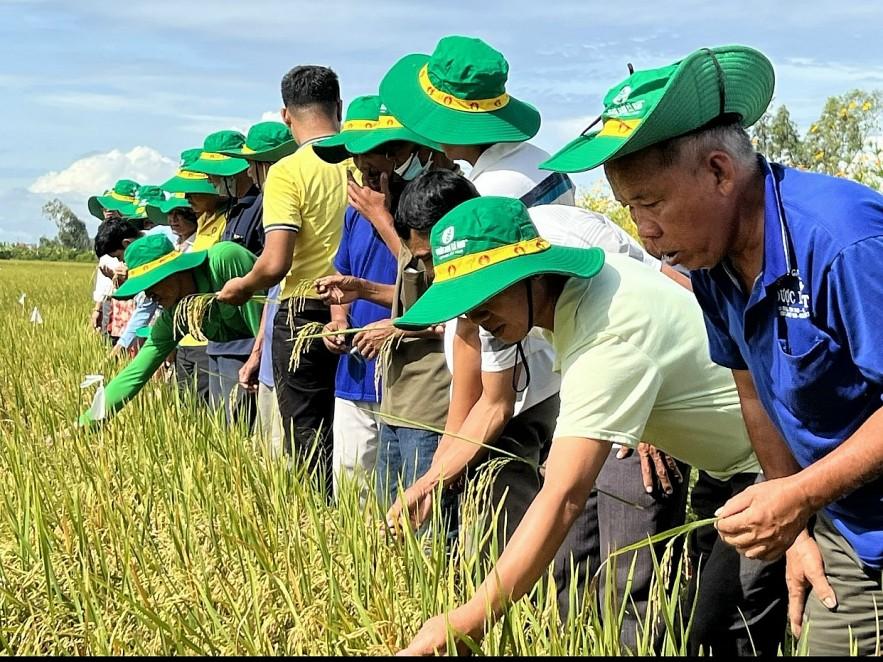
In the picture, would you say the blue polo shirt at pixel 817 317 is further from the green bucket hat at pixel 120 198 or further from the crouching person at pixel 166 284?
the green bucket hat at pixel 120 198

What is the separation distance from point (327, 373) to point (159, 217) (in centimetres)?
259

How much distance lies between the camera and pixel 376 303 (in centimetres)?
303

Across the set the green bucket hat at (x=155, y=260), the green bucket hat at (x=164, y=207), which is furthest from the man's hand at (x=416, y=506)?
the green bucket hat at (x=164, y=207)

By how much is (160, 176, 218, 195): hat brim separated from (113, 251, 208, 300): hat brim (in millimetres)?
598

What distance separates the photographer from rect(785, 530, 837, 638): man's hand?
6.14ft

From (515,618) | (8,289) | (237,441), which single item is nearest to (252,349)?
(237,441)

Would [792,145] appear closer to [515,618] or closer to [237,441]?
[237,441]

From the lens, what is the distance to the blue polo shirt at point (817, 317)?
145 centimetres

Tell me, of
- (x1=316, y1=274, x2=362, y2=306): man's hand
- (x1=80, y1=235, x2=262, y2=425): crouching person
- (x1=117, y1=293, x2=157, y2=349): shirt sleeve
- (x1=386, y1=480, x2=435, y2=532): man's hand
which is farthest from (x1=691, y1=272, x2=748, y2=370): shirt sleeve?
(x1=117, y1=293, x2=157, y2=349): shirt sleeve

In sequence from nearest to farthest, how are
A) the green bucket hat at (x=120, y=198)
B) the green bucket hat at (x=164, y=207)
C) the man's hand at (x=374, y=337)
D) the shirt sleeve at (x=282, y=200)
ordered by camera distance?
the man's hand at (x=374, y=337) < the shirt sleeve at (x=282, y=200) < the green bucket hat at (x=164, y=207) < the green bucket hat at (x=120, y=198)

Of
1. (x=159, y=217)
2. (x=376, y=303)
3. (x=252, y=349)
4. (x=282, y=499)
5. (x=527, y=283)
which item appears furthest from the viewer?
(x=159, y=217)

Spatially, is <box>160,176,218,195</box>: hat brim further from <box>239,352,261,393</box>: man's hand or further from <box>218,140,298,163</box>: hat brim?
<box>239,352,261,393</box>: man's hand

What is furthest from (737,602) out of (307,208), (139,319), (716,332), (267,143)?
(139,319)

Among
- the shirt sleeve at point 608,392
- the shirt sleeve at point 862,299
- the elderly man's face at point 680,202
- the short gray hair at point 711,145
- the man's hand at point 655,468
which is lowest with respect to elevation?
the man's hand at point 655,468
